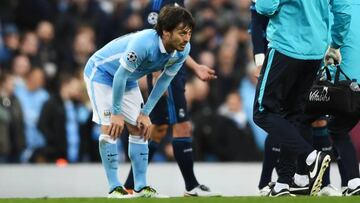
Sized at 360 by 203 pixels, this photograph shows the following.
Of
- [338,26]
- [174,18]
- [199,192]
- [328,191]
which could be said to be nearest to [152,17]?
[174,18]

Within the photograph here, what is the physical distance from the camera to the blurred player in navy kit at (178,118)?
464 inches

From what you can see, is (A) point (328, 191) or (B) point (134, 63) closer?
(B) point (134, 63)

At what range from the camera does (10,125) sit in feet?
57.1

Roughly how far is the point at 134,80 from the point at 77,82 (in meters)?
7.17

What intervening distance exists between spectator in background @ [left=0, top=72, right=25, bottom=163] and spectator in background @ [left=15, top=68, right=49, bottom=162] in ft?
0.39

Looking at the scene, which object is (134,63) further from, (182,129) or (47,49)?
(47,49)

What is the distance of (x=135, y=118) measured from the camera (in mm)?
10734

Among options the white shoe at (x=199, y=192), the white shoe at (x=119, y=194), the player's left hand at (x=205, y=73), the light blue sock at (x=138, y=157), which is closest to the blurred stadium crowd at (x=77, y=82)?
the player's left hand at (x=205, y=73)

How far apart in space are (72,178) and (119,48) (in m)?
Answer: 3.99

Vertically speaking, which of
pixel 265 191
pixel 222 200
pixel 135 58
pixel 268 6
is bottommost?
pixel 265 191

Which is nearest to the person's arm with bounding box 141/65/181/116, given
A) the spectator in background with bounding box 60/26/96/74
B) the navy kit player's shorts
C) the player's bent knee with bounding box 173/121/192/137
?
the navy kit player's shorts

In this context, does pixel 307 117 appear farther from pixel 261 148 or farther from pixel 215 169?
pixel 261 148

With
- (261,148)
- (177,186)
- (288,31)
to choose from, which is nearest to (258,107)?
(288,31)

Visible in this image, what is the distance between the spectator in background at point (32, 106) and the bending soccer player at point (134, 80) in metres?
6.86
